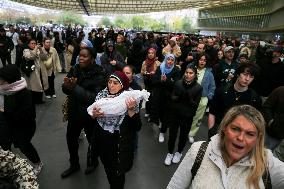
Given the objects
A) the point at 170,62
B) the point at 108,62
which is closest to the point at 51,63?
the point at 108,62

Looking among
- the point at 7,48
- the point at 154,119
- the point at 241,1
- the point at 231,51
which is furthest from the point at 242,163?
the point at 241,1

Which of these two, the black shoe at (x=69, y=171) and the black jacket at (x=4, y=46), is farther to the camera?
the black jacket at (x=4, y=46)

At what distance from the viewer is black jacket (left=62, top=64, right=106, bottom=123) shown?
12.0ft

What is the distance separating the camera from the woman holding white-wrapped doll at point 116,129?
3141mm

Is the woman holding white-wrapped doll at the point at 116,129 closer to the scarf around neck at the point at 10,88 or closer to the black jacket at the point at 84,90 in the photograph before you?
the black jacket at the point at 84,90

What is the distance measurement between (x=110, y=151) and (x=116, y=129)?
0.80ft

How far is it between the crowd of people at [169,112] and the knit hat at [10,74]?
11mm

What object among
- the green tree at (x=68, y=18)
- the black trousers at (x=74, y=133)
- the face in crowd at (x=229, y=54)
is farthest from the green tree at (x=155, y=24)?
the black trousers at (x=74, y=133)

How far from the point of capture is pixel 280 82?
649 centimetres

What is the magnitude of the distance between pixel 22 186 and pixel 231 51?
211 inches

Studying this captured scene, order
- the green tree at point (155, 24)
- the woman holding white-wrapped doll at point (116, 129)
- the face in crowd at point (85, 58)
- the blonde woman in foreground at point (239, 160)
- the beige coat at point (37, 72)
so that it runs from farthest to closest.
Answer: the green tree at point (155, 24), the beige coat at point (37, 72), the face in crowd at point (85, 58), the woman holding white-wrapped doll at point (116, 129), the blonde woman in foreground at point (239, 160)

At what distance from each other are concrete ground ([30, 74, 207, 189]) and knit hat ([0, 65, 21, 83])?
57.7 inches

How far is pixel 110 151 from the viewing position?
3238 millimetres

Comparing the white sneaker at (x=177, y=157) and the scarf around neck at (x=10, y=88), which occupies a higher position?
the scarf around neck at (x=10, y=88)
